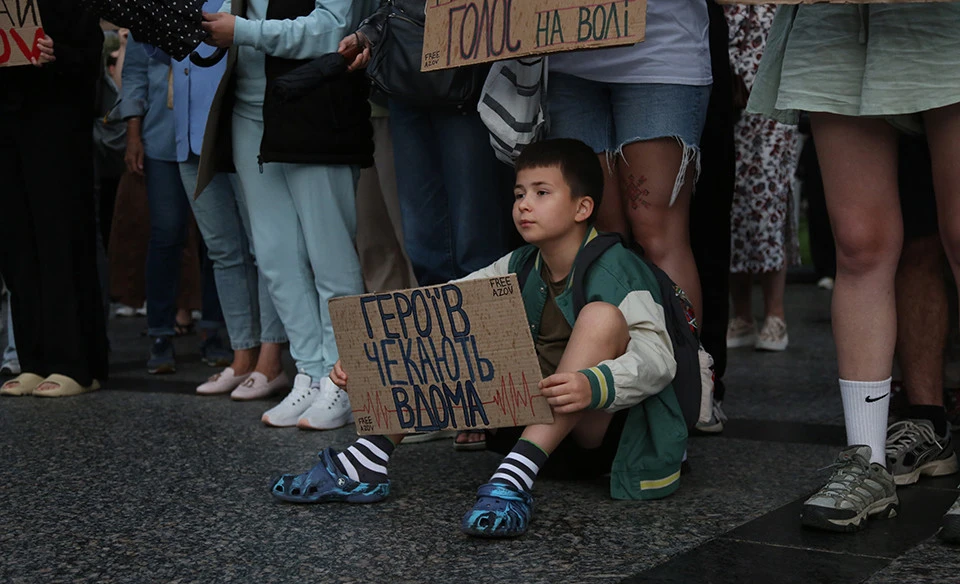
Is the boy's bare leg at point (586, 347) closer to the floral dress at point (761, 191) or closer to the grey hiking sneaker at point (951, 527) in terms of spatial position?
the grey hiking sneaker at point (951, 527)

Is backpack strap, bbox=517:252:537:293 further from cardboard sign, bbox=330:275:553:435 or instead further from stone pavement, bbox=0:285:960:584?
stone pavement, bbox=0:285:960:584

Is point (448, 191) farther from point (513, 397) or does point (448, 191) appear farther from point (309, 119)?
point (513, 397)

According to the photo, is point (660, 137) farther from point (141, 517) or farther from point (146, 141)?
point (146, 141)

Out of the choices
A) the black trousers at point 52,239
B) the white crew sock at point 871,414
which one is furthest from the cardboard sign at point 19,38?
the white crew sock at point 871,414

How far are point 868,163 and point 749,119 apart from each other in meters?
3.10

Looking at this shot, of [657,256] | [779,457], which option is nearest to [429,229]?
[657,256]

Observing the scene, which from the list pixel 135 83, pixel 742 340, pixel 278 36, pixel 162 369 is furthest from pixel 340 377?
pixel 742 340

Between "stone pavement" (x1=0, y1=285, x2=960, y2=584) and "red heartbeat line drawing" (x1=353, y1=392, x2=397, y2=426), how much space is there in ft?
0.64

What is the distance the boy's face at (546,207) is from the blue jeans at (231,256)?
5.99 feet

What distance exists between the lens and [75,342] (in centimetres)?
461

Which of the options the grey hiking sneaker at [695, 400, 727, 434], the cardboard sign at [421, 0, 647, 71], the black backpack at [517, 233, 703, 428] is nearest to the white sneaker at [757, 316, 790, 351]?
the grey hiking sneaker at [695, 400, 727, 434]

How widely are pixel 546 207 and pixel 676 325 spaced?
412mm

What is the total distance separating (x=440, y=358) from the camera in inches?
107

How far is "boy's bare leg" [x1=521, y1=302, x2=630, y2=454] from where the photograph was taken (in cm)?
260
